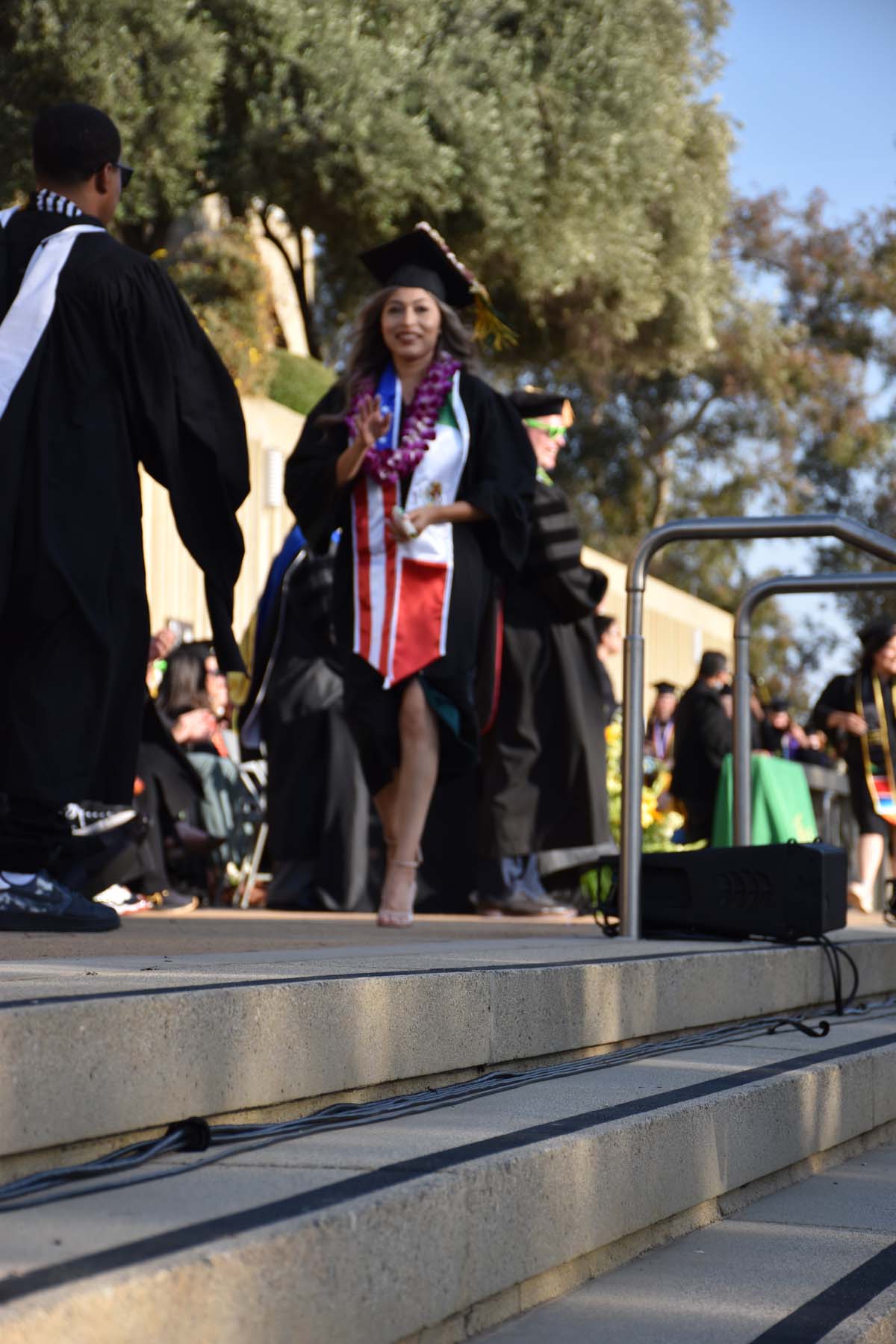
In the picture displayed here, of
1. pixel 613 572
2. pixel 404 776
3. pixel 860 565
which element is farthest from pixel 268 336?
pixel 860 565

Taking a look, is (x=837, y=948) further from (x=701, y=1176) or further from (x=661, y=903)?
(x=701, y=1176)

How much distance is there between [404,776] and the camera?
5.55 meters

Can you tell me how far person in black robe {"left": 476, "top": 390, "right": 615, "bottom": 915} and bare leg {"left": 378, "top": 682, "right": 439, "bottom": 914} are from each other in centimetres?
222

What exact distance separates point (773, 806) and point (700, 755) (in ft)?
10.4

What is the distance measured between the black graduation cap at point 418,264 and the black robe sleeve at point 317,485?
0.51 metres

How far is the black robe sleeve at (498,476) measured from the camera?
568cm

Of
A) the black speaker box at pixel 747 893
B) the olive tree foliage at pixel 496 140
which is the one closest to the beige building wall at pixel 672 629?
the olive tree foliage at pixel 496 140

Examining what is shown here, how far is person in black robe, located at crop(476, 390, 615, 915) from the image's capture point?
7.77 metres

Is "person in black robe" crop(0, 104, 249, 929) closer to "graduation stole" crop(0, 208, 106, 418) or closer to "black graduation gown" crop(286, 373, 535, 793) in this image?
"graduation stole" crop(0, 208, 106, 418)

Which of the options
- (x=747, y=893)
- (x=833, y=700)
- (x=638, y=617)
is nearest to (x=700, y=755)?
(x=833, y=700)

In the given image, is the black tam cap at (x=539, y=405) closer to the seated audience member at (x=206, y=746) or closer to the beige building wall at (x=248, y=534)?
the seated audience member at (x=206, y=746)

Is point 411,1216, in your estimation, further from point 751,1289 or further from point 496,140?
point 496,140

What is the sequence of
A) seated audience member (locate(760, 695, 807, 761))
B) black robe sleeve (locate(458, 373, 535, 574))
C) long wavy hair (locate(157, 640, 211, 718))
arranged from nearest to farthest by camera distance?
1. black robe sleeve (locate(458, 373, 535, 574))
2. long wavy hair (locate(157, 640, 211, 718))
3. seated audience member (locate(760, 695, 807, 761))

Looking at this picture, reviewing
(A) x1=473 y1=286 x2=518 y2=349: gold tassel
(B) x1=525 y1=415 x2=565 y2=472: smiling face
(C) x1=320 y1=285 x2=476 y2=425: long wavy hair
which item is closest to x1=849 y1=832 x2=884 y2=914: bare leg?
(B) x1=525 y1=415 x2=565 y2=472: smiling face
